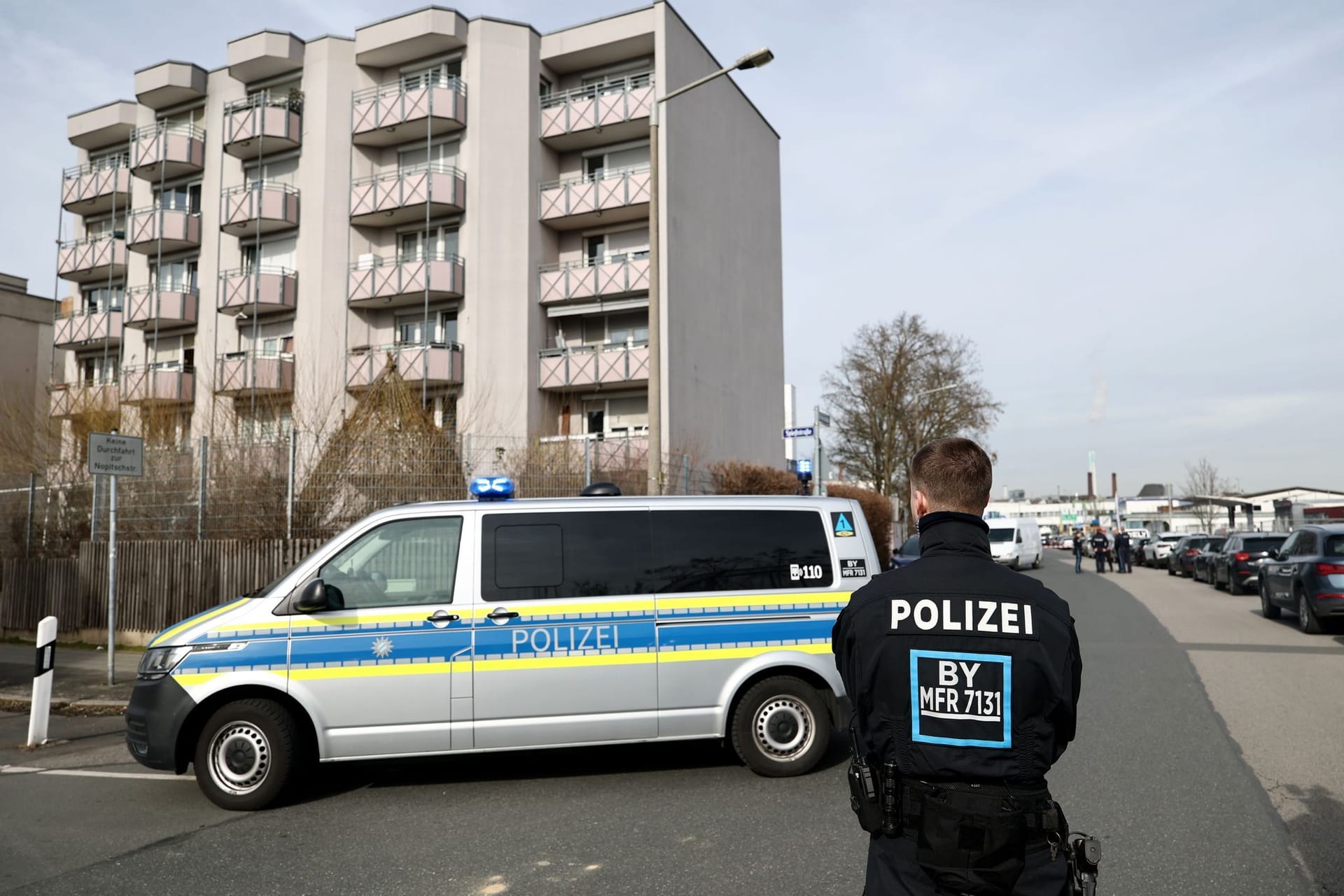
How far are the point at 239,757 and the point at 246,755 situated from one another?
0.04m

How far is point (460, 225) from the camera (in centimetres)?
3061

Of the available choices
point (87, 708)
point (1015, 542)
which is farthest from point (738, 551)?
point (1015, 542)

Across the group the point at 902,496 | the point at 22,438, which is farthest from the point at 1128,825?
the point at 902,496

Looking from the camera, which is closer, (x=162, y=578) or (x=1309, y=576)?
(x=162, y=578)

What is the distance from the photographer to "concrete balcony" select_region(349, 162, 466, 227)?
29.5m

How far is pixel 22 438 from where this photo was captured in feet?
82.1

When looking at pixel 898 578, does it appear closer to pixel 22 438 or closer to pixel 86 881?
pixel 86 881

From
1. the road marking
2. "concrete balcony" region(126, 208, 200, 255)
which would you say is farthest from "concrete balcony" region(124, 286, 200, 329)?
the road marking

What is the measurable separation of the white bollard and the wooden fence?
17.6ft

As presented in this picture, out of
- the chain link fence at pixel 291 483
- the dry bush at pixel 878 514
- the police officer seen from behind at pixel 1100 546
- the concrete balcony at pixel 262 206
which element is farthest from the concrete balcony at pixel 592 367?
the police officer seen from behind at pixel 1100 546

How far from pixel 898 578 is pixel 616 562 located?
4.34m

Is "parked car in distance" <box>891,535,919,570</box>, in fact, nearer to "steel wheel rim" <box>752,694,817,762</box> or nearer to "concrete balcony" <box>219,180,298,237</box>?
"steel wheel rim" <box>752,694,817,762</box>

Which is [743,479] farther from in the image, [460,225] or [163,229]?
[163,229]

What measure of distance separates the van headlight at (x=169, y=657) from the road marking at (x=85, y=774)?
1345mm
